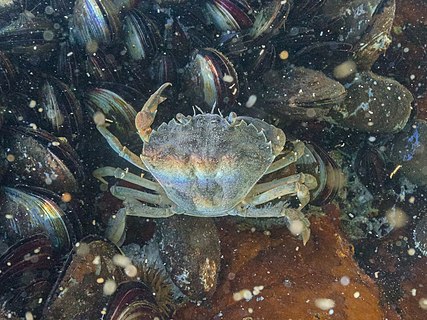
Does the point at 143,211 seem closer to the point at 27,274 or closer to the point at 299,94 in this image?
the point at 27,274

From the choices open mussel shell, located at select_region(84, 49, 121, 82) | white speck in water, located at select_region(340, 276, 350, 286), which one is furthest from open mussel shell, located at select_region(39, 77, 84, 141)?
white speck in water, located at select_region(340, 276, 350, 286)

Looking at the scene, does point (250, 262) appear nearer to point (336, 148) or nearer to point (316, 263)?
point (316, 263)

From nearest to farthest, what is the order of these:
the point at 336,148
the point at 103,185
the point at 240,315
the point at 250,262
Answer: the point at 240,315, the point at 250,262, the point at 103,185, the point at 336,148

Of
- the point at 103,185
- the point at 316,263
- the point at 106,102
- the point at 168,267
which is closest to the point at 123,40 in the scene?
the point at 106,102

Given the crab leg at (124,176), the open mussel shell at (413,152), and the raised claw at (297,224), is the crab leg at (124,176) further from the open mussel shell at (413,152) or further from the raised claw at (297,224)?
the open mussel shell at (413,152)

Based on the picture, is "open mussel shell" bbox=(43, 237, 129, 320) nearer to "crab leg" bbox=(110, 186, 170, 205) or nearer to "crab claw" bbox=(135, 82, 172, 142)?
"crab leg" bbox=(110, 186, 170, 205)

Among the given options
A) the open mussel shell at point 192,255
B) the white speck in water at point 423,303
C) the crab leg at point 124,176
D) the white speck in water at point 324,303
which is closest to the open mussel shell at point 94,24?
the crab leg at point 124,176

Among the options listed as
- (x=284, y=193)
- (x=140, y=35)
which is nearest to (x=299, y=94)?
(x=284, y=193)
